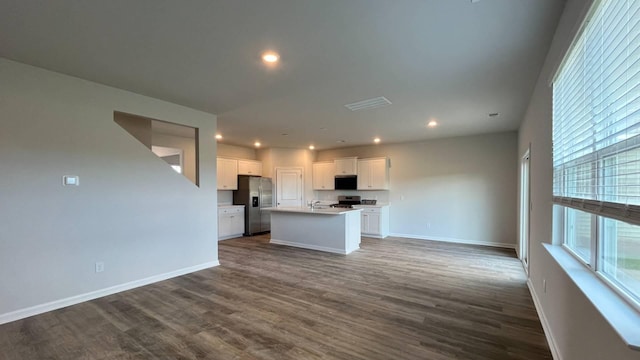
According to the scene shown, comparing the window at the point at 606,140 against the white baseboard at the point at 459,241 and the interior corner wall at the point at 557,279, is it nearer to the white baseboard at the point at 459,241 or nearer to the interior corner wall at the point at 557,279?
the interior corner wall at the point at 557,279

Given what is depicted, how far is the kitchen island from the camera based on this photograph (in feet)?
18.3

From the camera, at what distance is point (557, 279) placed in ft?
6.91

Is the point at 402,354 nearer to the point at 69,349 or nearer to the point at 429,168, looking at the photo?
the point at 69,349

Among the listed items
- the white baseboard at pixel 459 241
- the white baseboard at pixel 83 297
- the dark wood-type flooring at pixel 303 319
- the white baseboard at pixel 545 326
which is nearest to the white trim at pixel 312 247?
the dark wood-type flooring at pixel 303 319

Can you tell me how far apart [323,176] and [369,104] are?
4.73 m

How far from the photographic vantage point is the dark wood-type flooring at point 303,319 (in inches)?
90.0

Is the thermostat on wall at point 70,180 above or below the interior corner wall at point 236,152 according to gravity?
below

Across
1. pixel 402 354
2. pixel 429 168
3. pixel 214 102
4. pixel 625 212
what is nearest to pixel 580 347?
pixel 625 212

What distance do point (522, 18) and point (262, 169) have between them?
7.29 metres

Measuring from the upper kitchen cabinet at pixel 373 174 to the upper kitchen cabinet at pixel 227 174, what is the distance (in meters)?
3.51

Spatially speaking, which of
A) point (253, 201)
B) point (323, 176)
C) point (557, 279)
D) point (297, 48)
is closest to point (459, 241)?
point (323, 176)

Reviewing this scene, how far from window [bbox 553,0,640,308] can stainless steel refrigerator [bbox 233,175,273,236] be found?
6723mm

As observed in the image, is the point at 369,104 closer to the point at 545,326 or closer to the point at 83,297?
the point at 545,326

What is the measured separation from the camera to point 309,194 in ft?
29.0
